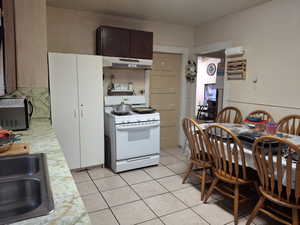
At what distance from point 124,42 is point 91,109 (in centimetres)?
121

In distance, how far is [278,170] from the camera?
1.65 metres

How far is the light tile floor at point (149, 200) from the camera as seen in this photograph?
2166mm

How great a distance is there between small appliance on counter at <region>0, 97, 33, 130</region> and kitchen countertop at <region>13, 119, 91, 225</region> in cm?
36

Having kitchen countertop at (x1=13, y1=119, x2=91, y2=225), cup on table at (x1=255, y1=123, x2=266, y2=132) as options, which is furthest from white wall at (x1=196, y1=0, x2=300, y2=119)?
kitchen countertop at (x1=13, y1=119, x2=91, y2=225)

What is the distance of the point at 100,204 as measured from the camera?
7.96ft

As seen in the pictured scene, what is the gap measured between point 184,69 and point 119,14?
64.9 inches

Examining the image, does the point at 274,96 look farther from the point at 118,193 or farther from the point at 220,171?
the point at 118,193

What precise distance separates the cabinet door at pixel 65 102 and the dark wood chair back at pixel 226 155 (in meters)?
1.94

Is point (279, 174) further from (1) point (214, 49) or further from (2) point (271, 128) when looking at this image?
(1) point (214, 49)

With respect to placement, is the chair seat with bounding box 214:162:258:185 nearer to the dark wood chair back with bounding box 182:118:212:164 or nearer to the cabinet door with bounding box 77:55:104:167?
the dark wood chair back with bounding box 182:118:212:164

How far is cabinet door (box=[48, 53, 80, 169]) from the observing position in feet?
9.61

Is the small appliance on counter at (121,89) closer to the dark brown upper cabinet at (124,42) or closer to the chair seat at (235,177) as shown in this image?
the dark brown upper cabinet at (124,42)

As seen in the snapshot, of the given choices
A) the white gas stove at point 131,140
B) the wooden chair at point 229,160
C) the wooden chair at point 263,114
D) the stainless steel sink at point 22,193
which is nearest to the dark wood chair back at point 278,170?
the wooden chair at point 229,160

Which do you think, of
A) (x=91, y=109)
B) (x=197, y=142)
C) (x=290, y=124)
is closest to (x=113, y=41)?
(x=91, y=109)
